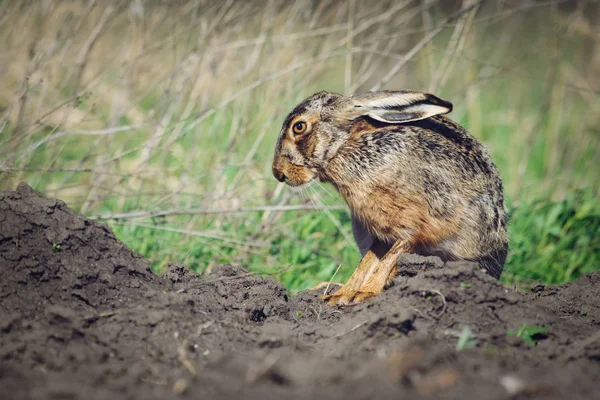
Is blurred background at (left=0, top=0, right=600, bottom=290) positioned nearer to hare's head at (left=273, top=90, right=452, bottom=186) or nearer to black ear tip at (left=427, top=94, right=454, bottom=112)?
hare's head at (left=273, top=90, right=452, bottom=186)

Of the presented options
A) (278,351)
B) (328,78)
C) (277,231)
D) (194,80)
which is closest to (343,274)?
(277,231)

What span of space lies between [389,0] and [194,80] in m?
1.99

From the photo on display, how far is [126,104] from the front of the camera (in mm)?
5973

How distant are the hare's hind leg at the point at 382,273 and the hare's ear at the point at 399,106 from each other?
0.75 meters

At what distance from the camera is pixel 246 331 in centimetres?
348

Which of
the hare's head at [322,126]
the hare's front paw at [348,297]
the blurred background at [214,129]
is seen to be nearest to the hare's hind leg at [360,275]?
the hare's front paw at [348,297]

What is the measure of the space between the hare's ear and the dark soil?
867 mm

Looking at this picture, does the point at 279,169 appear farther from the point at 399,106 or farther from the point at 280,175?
the point at 399,106

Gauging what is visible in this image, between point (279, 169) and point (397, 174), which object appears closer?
point (397, 174)

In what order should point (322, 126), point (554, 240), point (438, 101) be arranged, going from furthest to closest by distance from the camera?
point (554, 240) → point (322, 126) → point (438, 101)


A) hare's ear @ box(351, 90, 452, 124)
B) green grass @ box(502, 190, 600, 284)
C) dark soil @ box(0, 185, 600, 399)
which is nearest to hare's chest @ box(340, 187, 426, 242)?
dark soil @ box(0, 185, 600, 399)

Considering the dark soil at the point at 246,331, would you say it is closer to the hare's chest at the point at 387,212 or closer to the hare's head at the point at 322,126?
the hare's chest at the point at 387,212

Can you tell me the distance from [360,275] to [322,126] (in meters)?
0.93

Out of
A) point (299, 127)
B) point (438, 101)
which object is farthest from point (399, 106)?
point (299, 127)
